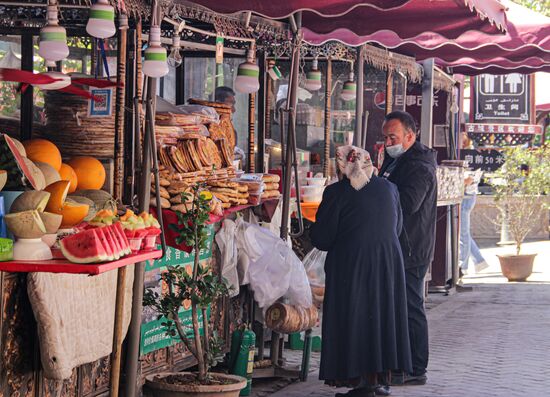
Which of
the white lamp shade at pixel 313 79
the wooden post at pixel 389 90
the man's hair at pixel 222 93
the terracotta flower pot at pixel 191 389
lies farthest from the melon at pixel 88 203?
the wooden post at pixel 389 90

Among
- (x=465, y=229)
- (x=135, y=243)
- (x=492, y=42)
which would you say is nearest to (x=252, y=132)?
(x=492, y=42)

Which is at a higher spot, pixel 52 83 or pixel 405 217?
pixel 52 83

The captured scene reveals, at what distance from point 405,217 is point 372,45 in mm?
3167

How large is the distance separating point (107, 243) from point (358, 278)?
10.2ft

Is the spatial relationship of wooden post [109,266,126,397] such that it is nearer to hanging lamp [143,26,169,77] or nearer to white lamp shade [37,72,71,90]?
white lamp shade [37,72,71,90]

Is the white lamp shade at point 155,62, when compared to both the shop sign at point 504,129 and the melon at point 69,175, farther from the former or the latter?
the shop sign at point 504,129

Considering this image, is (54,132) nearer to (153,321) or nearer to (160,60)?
(160,60)

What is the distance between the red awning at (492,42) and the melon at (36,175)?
14.3 ft

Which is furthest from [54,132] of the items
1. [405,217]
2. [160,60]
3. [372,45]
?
[372,45]

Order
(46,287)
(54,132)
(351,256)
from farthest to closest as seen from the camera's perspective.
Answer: (351,256) → (54,132) → (46,287)

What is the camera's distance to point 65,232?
5.52 meters

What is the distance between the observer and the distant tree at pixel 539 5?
26.2 metres

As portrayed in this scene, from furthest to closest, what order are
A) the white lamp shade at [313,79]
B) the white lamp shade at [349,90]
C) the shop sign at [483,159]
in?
the shop sign at [483,159]
the white lamp shade at [349,90]
the white lamp shade at [313,79]

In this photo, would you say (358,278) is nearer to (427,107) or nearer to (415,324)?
(415,324)
